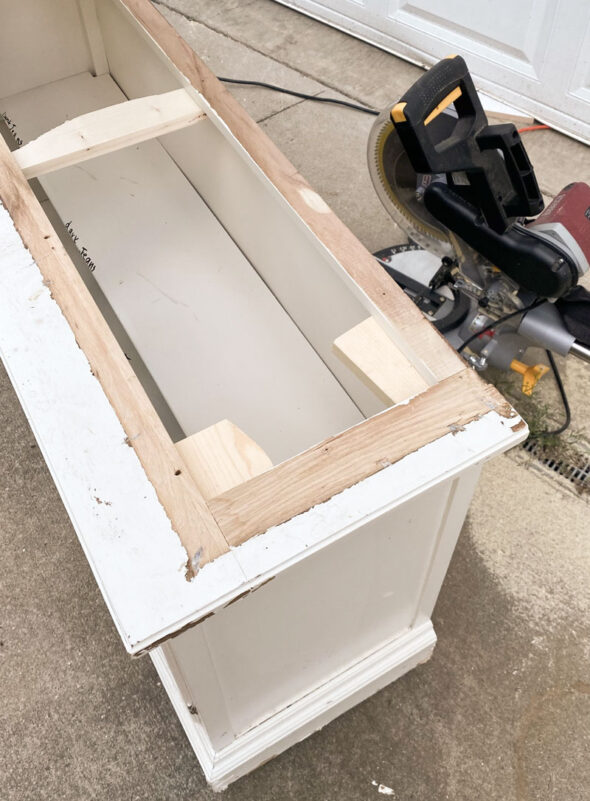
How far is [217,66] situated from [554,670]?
9.59ft

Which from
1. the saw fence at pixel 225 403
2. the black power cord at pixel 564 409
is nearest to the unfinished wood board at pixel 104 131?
the saw fence at pixel 225 403

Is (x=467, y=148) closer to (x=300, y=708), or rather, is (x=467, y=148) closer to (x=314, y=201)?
(x=314, y=201)

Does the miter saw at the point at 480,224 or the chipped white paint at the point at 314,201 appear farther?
the miter saw at the point at 480,224

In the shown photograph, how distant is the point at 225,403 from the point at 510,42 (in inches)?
86.3

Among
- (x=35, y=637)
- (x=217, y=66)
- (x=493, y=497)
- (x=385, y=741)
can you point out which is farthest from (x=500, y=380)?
(x=217, y=66)

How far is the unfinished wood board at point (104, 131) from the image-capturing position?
152cm

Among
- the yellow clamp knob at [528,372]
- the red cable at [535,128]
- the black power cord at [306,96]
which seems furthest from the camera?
the black power cord at [306,96]

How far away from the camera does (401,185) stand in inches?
75.3

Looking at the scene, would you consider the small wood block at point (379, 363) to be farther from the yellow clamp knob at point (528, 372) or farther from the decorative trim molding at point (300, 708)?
the yellow clamp knob at point (528, 372)

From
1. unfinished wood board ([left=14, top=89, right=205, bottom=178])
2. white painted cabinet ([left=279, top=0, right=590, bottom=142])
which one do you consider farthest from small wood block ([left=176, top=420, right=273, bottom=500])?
white painted cabinet ([left=279, top=0, right=590, bottom=142])

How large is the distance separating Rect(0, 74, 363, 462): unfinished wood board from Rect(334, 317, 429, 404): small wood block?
42 cm

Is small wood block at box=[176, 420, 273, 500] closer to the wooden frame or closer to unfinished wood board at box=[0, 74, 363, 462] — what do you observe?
the wooden frame

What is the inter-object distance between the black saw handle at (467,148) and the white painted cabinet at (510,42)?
1.39m

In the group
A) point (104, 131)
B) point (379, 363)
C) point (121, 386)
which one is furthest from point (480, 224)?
point (121, 386)
